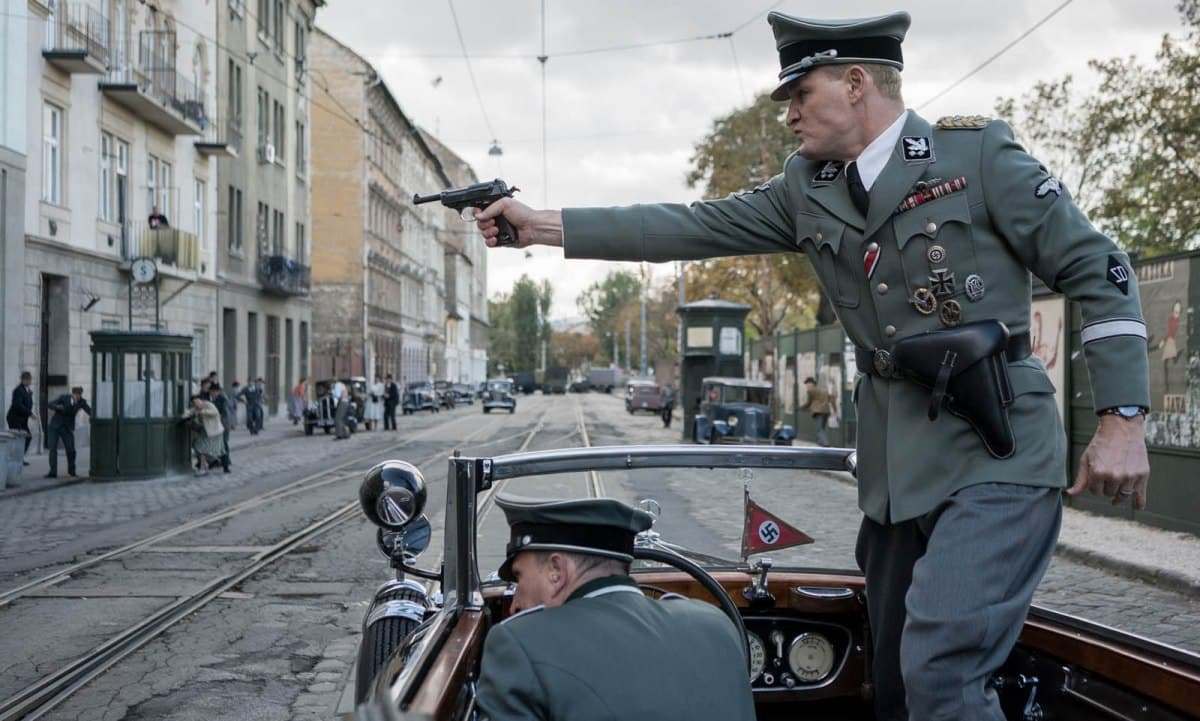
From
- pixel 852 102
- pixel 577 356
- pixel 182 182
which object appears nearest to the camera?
pixel 852 102

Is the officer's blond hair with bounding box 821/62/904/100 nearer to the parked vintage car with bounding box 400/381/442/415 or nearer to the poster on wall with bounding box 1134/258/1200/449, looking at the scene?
the poster on wall with bounding box 1134/258/1200/449

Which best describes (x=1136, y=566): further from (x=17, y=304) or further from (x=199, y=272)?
(x=199, y=272)

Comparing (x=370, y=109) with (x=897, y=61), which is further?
(x=370, y=109)

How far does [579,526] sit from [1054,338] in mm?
14067

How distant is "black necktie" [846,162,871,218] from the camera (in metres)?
2.69

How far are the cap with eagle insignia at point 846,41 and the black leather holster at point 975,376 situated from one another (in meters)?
0.60

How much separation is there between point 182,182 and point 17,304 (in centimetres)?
1137

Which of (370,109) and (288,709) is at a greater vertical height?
(370,109)

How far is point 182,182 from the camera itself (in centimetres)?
3388

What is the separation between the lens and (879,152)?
269cm

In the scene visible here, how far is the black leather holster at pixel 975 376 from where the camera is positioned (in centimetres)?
243

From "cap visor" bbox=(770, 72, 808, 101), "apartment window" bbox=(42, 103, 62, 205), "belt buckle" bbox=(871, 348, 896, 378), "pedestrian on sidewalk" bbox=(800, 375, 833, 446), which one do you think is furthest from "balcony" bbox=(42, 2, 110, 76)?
"belt buckle" bbox=(871, 348, 896, 378)

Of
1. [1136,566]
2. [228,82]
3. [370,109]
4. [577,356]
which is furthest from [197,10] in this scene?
[577,356]

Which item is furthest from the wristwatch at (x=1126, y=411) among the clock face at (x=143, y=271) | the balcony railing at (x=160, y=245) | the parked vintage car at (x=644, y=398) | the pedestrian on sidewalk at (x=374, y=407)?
the parked vintage car at (x=644, y=398)
